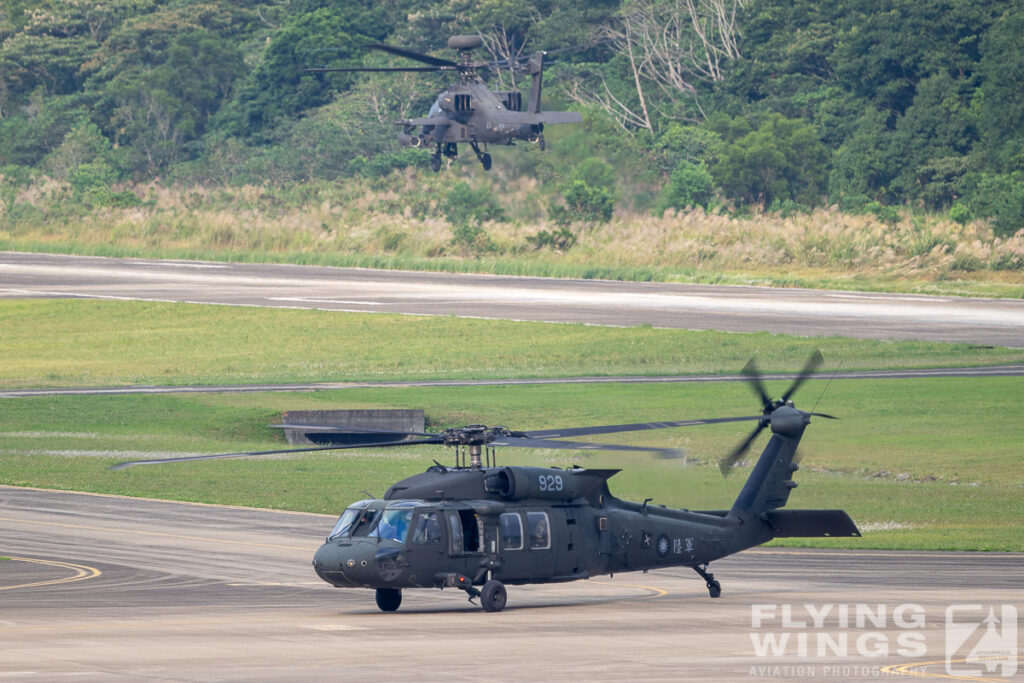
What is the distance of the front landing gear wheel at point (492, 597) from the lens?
21625 millimetres

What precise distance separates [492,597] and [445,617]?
29.2 inches

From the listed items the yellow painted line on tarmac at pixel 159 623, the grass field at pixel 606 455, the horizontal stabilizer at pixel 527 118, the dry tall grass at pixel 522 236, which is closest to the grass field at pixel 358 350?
the grass field at pixel 606 455

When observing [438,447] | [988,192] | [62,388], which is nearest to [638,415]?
[438,447]

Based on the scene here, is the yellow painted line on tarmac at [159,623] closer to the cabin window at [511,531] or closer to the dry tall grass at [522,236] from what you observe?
the cabin window at [511,531]

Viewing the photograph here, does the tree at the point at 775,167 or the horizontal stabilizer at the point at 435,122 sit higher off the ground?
the horizontal stabilizer at the point at 435,122

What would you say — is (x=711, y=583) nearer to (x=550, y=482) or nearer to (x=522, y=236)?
(x=550, y=482)

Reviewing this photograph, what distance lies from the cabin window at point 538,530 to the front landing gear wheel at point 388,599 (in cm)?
210

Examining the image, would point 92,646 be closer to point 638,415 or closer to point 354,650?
point 354,650

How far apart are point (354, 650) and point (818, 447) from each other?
27.9 metres

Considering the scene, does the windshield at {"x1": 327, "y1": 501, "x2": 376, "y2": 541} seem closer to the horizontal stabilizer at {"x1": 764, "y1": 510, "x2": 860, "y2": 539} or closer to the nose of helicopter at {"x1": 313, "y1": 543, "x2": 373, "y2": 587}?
the nose of helicopter at {"x1": 313, "y1": 543, "x2": 373, "y2": 587}

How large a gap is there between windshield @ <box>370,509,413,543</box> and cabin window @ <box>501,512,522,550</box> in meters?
1.48

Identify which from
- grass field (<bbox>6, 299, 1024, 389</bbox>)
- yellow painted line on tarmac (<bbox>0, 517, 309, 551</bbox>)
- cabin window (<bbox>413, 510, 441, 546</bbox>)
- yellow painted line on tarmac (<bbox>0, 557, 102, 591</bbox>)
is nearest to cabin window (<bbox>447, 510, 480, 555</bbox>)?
cabin window (<bbox>413, 510, 441, 546</bbox>)

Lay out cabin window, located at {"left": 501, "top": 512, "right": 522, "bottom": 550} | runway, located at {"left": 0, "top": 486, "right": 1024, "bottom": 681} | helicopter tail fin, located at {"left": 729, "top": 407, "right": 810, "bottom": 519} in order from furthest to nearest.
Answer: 1. helicopter tail fin, located at {"left": 729, "top": 407, "right": 810, "bottom": 519}
2. cabin window, located at {"left": 501, "top": 512, "right": 522, "bottom": 550}
3. runway, located at {"left": 0, "top": 486, "right": 1024, "bottom": 681}

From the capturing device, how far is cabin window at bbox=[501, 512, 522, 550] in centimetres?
2186
